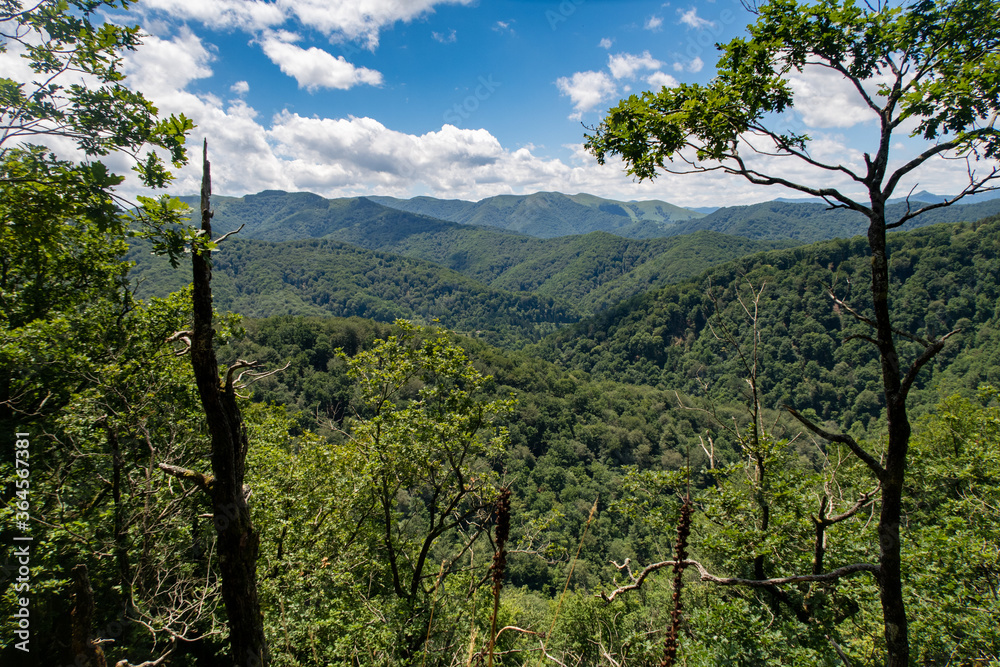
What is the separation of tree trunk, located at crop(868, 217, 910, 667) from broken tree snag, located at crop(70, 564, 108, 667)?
26.4 feet

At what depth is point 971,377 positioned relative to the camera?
88.9m

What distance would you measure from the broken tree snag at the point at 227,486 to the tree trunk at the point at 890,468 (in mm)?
5967

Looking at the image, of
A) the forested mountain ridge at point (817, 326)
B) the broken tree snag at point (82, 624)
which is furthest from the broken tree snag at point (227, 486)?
the forested mountain ridge at point (817, 326)

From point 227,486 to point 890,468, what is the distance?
6.34 metres

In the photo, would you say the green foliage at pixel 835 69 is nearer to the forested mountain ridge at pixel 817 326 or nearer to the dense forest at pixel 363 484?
the dense forest at pixel 363 484

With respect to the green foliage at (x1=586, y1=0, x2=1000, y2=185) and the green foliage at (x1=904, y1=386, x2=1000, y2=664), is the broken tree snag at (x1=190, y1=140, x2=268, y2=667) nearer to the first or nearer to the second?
the green foliage at (x1=586, y1=0, x2=1000, y2=185)

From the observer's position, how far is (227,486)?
4828 millimetres

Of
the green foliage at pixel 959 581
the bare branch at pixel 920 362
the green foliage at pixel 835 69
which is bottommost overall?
the green foliage at pixel 959 581

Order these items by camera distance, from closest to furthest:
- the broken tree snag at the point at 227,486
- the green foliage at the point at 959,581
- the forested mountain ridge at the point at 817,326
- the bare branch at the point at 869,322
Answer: the bare branch at the point at 869,322, the broken tree snag at the point at 227,486, the green foliage at the point at 959,581, the forested mountain ridge at the point at 817,326

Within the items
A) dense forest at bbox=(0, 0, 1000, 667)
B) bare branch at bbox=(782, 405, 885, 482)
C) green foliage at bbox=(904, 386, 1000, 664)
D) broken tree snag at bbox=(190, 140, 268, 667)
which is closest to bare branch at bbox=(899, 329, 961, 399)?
dense forest at bbox=(0, 0, 1000, 667)

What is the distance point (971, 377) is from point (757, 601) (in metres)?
118

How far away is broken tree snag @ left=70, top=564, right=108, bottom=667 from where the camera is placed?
5.18 meters

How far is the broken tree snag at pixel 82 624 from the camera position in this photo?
5.18 meters

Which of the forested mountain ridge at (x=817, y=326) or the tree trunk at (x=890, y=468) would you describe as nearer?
the tree trunk at (x=890, y=468)
